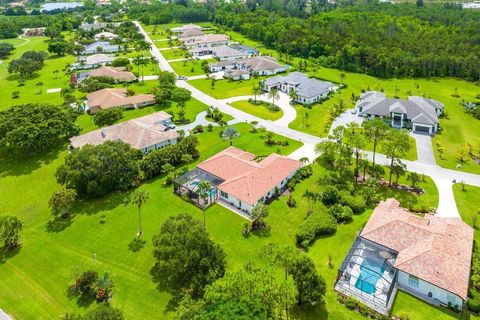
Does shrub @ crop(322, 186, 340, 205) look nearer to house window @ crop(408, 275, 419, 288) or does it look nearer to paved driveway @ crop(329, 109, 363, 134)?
house window @ crop(408, 275, 419, 288)

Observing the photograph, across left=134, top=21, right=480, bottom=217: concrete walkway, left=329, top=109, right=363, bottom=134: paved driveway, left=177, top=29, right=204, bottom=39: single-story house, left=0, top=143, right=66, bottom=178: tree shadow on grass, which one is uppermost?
left=177, top=29, right=204, bottom=39: single-story house

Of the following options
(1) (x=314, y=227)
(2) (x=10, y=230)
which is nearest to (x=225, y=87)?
(1) (x=314, y=227)

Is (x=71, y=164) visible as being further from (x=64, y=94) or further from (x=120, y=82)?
(x=120, y=82)

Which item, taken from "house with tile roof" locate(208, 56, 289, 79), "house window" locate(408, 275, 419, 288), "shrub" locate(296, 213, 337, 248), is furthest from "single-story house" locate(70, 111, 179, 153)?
"house with tile roof" locate(208, 56, 289, 79)

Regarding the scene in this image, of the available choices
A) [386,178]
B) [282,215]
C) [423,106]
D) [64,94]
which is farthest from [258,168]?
[64,94]

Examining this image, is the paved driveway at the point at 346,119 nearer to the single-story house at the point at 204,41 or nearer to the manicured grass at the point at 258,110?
the manicured grass at the point at 258,110

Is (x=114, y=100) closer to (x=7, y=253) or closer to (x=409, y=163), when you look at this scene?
(x=7, y=253)
